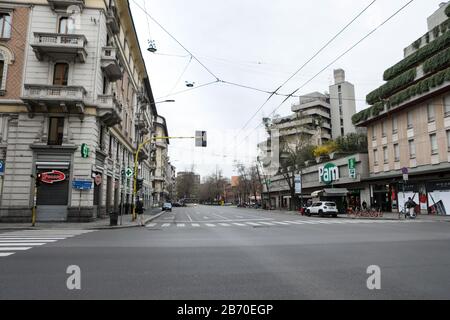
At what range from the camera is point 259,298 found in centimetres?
565

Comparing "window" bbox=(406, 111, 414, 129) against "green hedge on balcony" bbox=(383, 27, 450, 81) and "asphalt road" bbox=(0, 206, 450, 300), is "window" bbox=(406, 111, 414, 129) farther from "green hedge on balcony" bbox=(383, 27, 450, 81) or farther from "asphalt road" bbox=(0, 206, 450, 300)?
"asphalt road" bbox=(0, 206, 450, 300)

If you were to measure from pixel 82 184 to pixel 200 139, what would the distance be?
28.4 feet

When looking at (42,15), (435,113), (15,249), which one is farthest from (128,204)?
(435,113)

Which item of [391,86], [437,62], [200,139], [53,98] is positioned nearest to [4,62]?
[53,98]

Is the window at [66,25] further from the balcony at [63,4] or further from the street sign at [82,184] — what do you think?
the street sign at [82,184]

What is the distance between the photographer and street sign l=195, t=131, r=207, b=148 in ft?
83.5

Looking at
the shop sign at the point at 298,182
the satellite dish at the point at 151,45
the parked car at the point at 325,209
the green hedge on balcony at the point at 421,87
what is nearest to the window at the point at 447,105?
the green hedge on balcony at the point at 421,87

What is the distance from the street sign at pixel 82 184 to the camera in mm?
24359

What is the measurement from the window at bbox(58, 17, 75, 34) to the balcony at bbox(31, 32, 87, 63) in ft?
5.08

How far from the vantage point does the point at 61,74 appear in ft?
84.8

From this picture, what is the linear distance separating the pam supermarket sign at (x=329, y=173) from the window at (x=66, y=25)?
1544 inches

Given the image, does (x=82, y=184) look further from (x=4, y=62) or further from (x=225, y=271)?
(x=225, y=271)

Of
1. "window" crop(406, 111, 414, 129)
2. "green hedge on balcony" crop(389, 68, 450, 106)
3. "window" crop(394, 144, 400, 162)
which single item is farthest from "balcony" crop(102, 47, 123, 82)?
"window" crop(394, 144, 400, 162)
